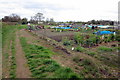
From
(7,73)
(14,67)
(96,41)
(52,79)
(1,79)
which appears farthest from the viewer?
(96,41)

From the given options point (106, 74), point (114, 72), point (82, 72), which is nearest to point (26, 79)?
point (82, 72)

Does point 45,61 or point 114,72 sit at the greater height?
point 45,61

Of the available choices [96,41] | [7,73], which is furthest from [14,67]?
[96,41]

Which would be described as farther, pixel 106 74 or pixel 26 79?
pixel 106 74

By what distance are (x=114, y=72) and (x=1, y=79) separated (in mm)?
4514

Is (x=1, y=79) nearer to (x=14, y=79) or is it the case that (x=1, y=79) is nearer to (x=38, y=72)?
(x=14, y=79)

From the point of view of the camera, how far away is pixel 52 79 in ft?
12.9

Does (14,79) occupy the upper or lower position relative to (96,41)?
lower

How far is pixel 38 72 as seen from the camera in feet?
14.8

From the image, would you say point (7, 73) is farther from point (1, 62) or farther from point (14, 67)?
point (1, 62)

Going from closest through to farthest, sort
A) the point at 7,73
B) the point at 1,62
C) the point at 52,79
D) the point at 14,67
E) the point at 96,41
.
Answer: the point at 52,79 < the point at 7,73 < the point at 14,67 < the point at 1,62 < the point at 96,41

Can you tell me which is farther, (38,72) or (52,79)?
(38,72)

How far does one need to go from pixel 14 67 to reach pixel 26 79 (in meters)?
1.35

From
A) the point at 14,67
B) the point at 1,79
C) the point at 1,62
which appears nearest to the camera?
the point at 1,79
